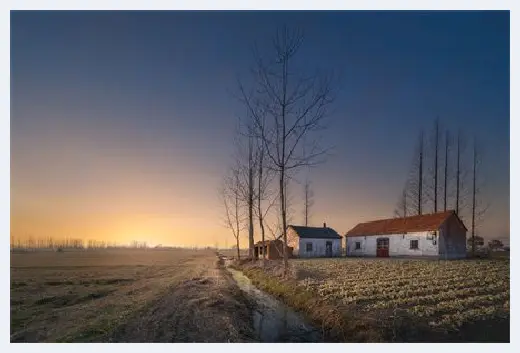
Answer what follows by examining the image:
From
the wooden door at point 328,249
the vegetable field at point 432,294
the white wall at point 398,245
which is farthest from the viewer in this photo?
the wooden door at point 328,249

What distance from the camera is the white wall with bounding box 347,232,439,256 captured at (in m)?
25.0

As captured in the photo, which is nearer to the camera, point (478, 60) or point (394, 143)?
point (478, 60)

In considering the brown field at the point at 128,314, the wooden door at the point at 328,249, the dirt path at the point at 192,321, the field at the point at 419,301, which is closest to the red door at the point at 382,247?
the wooden door at the point at 328,249

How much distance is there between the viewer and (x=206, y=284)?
52.4ft

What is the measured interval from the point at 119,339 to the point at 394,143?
8152mm

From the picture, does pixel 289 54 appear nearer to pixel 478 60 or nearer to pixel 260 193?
pixel 478 60

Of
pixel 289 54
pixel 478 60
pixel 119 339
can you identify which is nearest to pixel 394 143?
pixel 478 60

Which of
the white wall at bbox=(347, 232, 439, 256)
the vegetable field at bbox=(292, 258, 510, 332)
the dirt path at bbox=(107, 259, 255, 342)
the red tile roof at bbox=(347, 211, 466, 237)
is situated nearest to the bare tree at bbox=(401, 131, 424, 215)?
the vegetable field at bbox=(292, 258, 510, 332)

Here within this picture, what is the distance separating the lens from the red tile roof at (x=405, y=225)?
2196cm

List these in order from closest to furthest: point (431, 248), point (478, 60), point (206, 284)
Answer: point (478, 60), point (206, 284), point (431, 248)

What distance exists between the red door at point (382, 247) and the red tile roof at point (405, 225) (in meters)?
0.61

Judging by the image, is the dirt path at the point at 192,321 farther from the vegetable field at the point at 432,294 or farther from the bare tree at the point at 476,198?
the bare tree at the point at 476,198

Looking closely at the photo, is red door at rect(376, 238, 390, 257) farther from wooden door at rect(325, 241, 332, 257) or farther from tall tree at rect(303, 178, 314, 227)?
tall tree at rect(303, 178, 314, 227)

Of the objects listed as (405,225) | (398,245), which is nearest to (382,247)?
(398,245)
